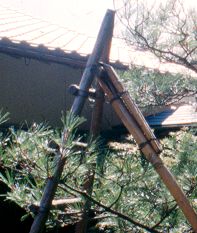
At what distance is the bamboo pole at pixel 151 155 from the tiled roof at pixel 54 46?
150 centimetres

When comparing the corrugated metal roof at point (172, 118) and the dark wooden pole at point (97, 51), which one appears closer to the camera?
the dark wooden pole at point (97, 51)

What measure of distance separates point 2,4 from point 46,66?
155 inches

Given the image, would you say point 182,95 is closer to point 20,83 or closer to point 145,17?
point 145,17

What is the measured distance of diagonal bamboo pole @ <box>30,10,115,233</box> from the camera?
2.12m

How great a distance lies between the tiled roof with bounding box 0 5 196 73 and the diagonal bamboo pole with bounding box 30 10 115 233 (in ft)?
4.34

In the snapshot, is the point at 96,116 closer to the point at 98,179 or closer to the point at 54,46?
the point at 98,179

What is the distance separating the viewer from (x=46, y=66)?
6008 mm

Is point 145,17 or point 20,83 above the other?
point 20,83

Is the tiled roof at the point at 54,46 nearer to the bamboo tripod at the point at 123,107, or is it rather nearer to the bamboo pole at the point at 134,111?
the bamboo tripod at the point at 123,107

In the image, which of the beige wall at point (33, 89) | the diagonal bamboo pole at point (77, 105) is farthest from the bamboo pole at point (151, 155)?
the beige wall at point (33, 89)

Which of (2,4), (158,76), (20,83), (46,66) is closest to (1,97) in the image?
(20,83)

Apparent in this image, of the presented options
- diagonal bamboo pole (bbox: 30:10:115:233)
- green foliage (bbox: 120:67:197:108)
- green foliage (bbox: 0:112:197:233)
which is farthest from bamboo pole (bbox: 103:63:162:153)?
green foliage (bbox: 120:67:197:108)

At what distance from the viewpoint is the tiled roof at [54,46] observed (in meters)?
4.72

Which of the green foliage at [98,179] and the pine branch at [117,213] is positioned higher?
the green foliage at [98,179]
